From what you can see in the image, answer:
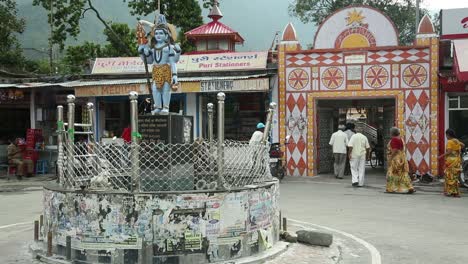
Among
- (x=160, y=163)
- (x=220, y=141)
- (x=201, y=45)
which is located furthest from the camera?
(x=201, y=45)

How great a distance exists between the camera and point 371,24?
16609 millimetres

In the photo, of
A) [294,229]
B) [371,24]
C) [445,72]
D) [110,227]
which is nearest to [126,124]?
[371,24]

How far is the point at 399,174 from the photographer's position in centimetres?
1297

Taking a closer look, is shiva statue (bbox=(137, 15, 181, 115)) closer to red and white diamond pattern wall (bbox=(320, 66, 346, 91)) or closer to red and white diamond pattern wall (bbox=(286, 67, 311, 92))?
red and white diamond pattern wall (bbox=(286, 67, 311, 92))

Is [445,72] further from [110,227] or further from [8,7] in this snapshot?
[8,7]

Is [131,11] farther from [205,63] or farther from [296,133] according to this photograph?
[296,133]

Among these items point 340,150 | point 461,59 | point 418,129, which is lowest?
point 340,150

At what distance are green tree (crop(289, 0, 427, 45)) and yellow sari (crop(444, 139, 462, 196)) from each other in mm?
24207

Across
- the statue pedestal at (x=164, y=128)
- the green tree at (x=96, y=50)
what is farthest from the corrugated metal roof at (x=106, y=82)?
the green tree at (x=96, y=50)

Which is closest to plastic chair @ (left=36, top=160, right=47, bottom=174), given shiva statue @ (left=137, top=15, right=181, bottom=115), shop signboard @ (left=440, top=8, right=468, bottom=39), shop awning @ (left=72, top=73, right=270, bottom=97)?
shop awning @ (left=72, top=73, right=270, bottom=97)

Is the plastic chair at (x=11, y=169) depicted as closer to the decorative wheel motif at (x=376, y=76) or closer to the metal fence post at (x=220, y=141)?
the decorative wheel motif at (x=376, y=76)

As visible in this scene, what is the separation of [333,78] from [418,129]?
3.14 metres

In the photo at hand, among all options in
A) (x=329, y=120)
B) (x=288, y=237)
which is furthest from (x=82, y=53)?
(x=288, y=237)

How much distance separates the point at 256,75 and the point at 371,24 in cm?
410
